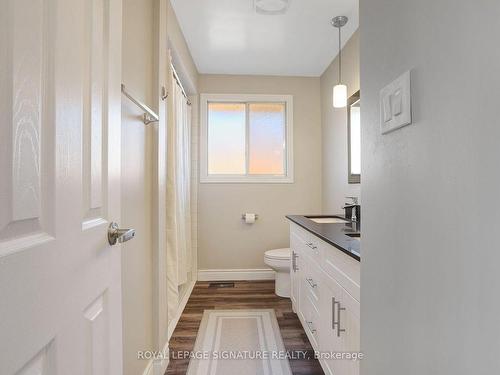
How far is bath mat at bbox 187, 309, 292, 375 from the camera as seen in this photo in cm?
178

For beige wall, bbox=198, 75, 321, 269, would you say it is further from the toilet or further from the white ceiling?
the toilet

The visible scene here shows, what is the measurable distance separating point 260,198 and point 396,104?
9.34ft

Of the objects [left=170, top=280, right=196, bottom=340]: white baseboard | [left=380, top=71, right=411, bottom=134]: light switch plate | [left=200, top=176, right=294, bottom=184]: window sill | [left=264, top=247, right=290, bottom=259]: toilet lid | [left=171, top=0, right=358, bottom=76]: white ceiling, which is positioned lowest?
[left=170, top=280, right=196, bottom=340]: white baseboard

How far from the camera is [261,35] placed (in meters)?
2.56

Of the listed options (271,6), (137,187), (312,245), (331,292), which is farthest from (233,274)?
(271,6)

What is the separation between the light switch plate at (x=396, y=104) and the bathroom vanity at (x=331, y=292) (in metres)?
0.54

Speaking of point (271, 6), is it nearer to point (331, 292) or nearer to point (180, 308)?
point (331, 292)

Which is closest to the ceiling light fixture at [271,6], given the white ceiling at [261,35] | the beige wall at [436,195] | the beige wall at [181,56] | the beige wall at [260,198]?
the white ceiling at [261,35]

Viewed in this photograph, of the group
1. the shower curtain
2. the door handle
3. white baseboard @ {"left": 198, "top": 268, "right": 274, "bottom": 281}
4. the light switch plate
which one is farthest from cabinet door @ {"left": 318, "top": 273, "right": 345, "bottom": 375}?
white baseboard @ {"left": 198, "top": 268, "right": 274, "bottom": 281}

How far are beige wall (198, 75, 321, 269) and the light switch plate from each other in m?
2.76

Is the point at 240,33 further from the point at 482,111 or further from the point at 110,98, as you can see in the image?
the point at 482,111

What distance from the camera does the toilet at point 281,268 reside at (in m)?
2.85

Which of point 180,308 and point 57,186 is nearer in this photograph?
point 57,186

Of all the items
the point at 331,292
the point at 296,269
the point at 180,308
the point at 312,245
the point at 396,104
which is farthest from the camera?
the point at 180,308
